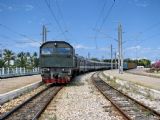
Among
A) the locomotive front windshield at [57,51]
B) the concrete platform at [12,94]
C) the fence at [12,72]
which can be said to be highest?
the locomotive front windshield at [57,51]

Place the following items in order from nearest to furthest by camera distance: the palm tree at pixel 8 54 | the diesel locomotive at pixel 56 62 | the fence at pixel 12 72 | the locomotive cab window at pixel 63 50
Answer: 1. the diesel locomotive at pixel 56 62
2. the locomotive cab window at pixel 63 50
3. the fence at pixel 12 72
4. the palm tree at pixel 8 54

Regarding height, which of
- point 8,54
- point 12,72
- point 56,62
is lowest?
point 12,72

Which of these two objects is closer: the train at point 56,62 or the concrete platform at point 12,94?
the concrete platform at point 12,94

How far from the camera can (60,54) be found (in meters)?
27.4

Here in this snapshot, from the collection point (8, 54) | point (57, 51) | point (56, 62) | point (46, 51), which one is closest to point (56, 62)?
point (56, 62)

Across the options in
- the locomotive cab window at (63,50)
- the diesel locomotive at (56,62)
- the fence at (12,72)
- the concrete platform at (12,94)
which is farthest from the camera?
the fence at (12,72)

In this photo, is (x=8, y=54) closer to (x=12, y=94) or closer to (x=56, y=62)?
(x=56, y=62)

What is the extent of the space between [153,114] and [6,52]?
93174 millimetres

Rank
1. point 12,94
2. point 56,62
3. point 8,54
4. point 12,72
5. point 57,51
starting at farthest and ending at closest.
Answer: point 8,54 → point 12,72 → point 57,51 → point 56,62 → point 12,94

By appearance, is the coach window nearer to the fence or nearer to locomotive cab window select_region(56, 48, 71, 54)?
locomotive cab window select_region(56, 48, 71, 54)

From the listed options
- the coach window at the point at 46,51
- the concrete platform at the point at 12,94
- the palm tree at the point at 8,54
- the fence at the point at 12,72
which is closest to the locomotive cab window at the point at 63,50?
the coach window at the point at 46,51

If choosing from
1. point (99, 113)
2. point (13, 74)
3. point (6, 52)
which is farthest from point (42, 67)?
point (6, 52)

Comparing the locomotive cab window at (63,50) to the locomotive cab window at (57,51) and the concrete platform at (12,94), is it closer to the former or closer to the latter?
the locomotive cab window at (57,51)

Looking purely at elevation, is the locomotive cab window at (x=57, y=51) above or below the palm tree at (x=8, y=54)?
below
